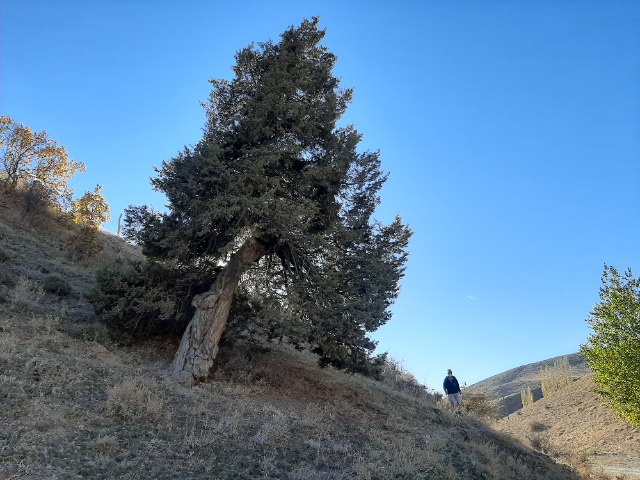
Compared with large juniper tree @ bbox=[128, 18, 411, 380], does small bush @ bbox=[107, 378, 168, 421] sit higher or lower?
lower

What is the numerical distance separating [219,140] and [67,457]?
9.72 meters

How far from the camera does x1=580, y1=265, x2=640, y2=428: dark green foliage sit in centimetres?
1612

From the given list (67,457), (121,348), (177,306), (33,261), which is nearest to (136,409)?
(67,457)

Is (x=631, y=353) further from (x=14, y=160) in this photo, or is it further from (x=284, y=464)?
(x=14, y=160)

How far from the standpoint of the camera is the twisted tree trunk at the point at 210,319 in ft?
38.2

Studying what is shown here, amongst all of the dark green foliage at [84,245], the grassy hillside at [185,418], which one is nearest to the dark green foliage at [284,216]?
the grassy hillside at [185,418]

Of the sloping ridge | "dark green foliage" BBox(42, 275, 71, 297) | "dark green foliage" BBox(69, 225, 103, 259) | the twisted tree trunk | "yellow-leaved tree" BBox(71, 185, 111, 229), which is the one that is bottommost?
the sloping ridge

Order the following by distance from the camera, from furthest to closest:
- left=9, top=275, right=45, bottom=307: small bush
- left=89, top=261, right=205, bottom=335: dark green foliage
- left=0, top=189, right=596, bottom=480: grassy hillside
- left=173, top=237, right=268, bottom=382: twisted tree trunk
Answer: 1. left=9, top=275, right=45, bottom=307: small bush
2. left=89, top=261, right=205, bottom=335: dark green foliage
3. left=173, top=237, right=268, bottom=382: twisted tree trunk
4. left=0, top=189, right=596, bottom=480: grassy hillside

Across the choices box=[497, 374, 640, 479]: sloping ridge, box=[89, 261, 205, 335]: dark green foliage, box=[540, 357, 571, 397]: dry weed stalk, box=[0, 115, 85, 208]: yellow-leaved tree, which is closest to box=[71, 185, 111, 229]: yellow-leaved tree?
box=[0, 115, 85, 208]: yellow-leaved tree

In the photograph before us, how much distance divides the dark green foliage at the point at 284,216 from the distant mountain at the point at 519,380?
48.7 meters

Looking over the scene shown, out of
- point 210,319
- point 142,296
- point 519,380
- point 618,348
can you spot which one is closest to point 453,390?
point 618,348

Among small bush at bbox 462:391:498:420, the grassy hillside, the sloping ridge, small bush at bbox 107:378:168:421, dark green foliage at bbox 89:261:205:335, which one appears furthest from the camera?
small bush at bbox 462:391:498:420

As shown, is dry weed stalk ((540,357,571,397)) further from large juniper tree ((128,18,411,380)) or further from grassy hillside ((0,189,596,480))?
large juniper tree ((128,18,411,380))

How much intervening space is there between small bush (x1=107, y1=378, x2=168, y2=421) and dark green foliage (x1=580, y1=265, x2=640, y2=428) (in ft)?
53.1
